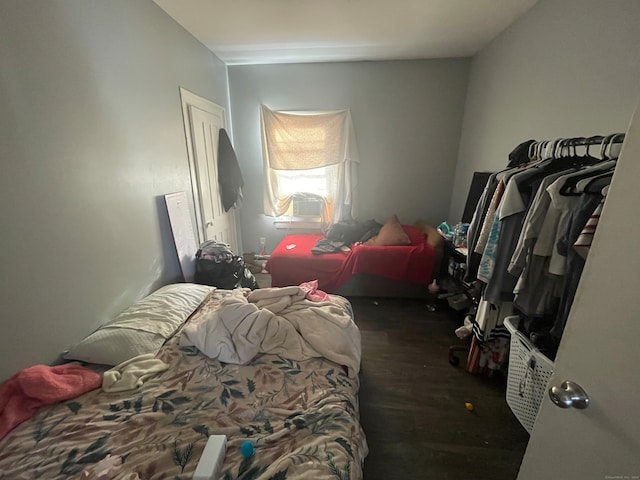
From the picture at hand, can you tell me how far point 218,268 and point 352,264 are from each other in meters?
1.31

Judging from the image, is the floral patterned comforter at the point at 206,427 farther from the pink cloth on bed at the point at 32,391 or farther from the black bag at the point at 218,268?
the black bag at the point at 218,268

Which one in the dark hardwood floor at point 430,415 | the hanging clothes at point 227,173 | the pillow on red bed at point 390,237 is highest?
the hanging clothes at point 227,173

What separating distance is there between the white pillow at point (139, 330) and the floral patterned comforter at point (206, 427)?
0.19 meters

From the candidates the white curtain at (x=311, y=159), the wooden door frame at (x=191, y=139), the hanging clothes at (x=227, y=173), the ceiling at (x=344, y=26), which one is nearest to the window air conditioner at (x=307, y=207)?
the white curtain at (x=311, y=159)

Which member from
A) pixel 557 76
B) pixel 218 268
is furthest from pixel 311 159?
pixel 557 76

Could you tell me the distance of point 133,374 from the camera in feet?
3.87

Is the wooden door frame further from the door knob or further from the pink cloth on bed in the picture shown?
the door knob

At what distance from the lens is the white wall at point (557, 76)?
4.27 ft

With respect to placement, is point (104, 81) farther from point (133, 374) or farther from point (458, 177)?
point (458, 177)

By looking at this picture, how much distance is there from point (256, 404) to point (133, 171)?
164cm

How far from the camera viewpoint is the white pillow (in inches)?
50.0

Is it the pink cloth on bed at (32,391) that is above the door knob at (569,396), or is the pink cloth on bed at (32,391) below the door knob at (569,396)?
below

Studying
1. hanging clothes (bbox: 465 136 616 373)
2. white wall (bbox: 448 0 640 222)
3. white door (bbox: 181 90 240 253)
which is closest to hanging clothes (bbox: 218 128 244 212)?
white door (bbox: 181 90 240 253)

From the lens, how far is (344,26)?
2.30m
